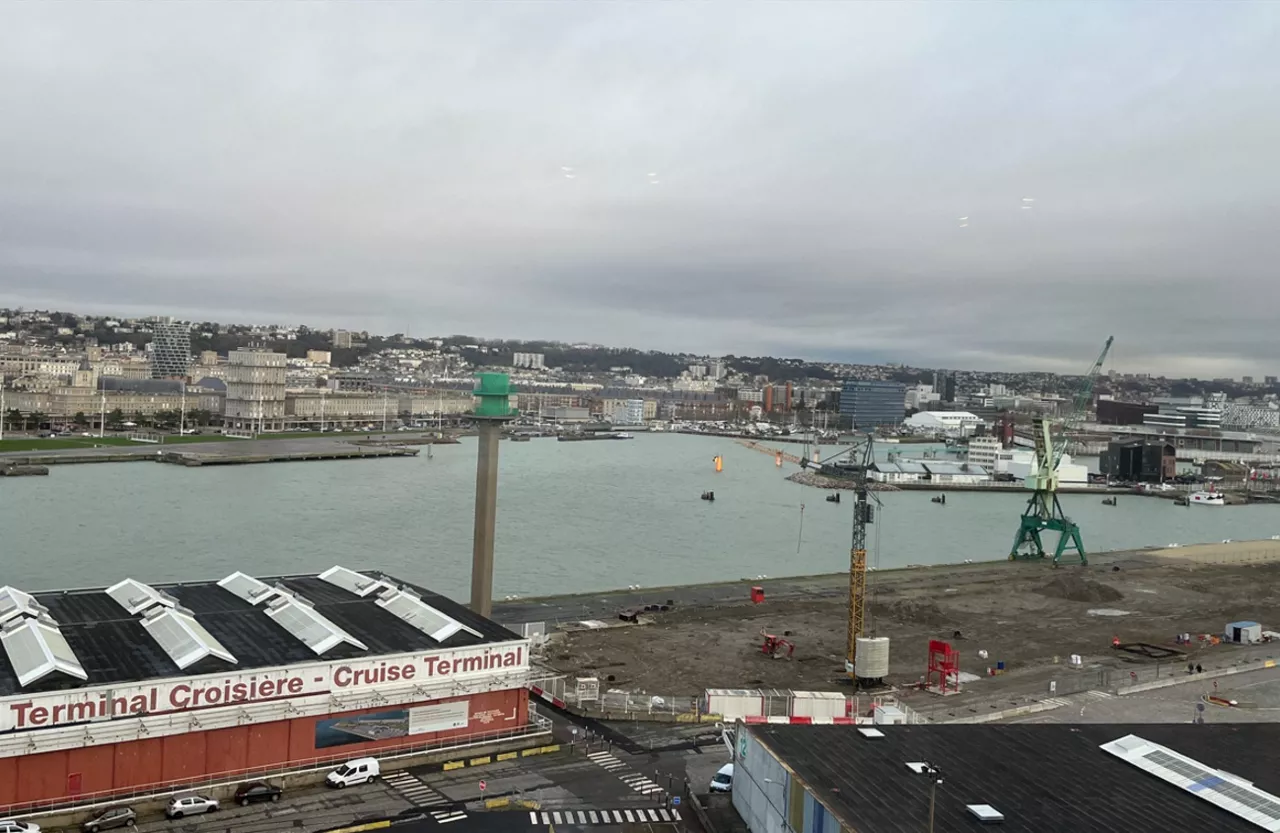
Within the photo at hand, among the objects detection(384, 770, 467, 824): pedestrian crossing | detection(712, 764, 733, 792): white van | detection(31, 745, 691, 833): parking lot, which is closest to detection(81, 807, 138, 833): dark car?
detection(31, 745, 691, 833): parking lot

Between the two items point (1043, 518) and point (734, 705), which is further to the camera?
point (1043, 518)

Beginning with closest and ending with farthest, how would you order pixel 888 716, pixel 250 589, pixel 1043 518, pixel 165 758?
1. pixel 165 758
2. pixel 888 716
3. pixel 250 589
4. pixel 1043 518

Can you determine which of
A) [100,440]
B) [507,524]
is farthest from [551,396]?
[507,524]

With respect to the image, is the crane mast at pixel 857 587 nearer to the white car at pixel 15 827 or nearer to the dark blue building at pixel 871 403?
the white car at pixel 15 827

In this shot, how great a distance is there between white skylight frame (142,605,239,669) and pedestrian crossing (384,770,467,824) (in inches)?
41.9

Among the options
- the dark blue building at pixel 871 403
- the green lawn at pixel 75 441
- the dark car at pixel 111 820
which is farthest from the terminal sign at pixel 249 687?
the dark blue building at pixel 871 403

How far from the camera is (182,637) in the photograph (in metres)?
5.18

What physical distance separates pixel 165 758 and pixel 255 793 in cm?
47

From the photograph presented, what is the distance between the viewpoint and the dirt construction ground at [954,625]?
307 inches

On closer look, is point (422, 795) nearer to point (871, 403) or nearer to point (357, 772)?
point (357, 772)

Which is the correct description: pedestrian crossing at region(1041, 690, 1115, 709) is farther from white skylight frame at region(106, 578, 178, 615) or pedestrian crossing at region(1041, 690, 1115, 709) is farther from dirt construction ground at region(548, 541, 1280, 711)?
white skylight frame at region(106, 578, 178, 615)

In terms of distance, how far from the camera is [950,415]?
190 ft

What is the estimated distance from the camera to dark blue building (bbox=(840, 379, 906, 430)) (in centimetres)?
6412

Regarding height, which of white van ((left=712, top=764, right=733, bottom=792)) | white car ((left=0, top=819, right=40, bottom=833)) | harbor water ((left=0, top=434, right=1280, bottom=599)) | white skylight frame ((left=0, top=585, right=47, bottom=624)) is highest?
white skylight frame ((left=0, top=585, right=47, bottom=624))
